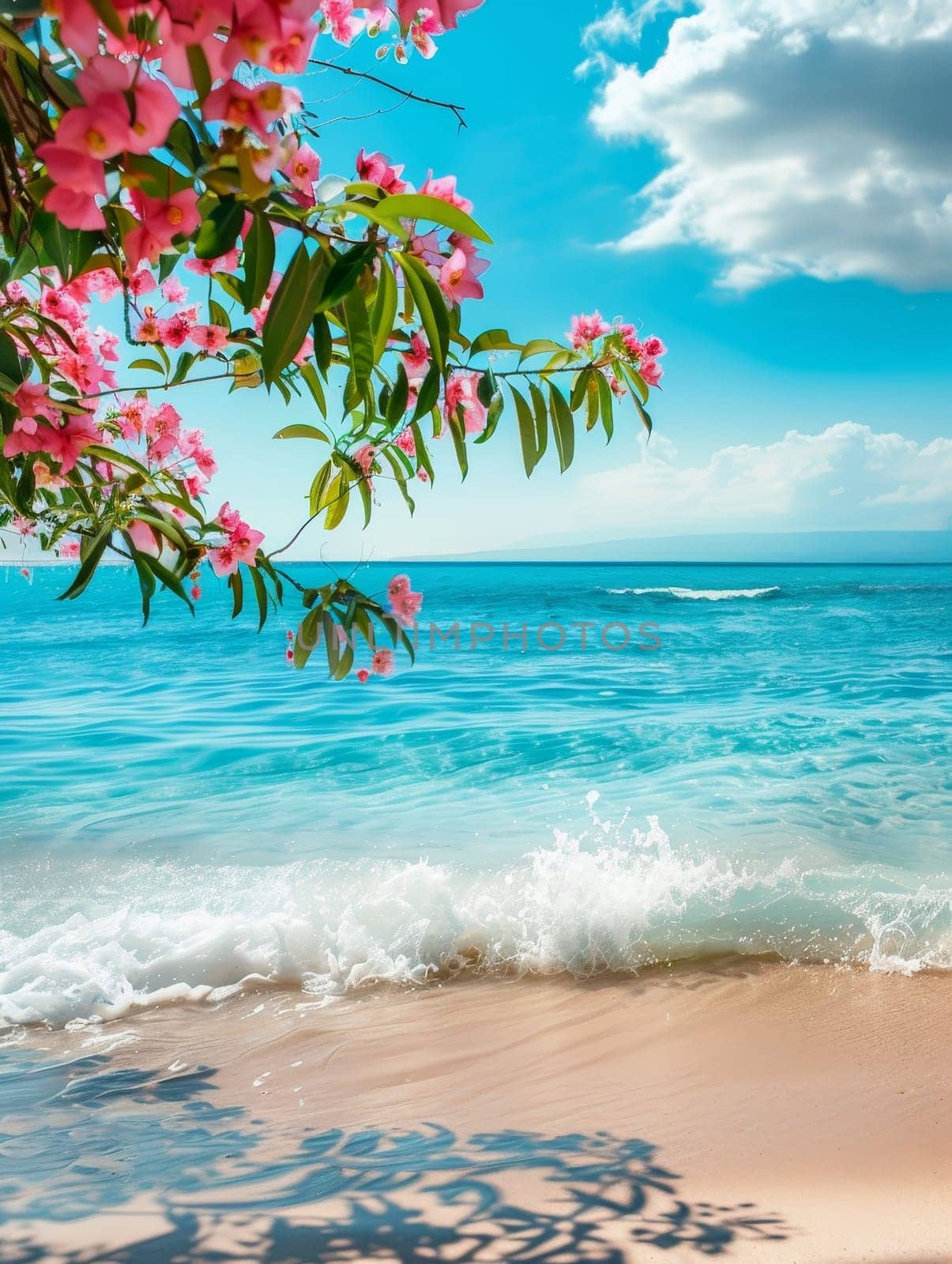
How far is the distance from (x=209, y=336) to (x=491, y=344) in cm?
43

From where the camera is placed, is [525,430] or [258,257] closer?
[258,257]

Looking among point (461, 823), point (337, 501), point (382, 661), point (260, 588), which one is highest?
point (337, 501)

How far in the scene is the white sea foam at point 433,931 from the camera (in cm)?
293

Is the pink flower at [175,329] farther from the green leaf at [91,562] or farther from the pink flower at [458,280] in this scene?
the pink flower at [458,280]

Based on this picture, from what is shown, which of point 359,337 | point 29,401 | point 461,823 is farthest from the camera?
point 461,823

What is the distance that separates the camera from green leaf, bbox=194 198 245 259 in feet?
2.12

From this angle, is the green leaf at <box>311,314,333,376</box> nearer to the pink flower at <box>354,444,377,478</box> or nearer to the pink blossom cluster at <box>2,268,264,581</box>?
the pink blossom cluster at <box>2,268,264,581</box>

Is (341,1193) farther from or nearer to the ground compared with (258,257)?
nearer to the ground

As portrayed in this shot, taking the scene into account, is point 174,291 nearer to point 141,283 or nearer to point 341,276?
point 141,283

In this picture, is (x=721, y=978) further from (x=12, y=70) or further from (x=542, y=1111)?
(x=12, y=70)

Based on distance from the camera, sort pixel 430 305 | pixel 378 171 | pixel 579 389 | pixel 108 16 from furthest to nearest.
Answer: pixel 579 389
pixel 378 171
pixel 430 305
pixel 108 16

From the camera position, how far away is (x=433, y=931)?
10.5 ft

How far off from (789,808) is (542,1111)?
10.1ft

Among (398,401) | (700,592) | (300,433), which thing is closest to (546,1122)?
(300,433)
